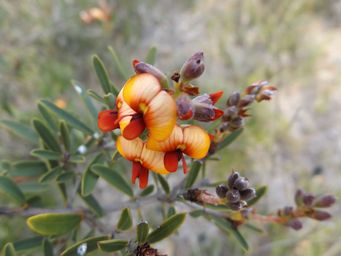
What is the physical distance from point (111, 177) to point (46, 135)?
1.19ft

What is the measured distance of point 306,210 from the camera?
1.67m

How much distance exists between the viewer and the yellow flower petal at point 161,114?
3.34ft

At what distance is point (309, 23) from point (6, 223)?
5.35 m

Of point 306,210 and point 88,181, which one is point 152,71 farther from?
point 306,210

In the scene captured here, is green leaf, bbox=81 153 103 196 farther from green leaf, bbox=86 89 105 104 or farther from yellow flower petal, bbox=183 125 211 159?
yellow flower petal, bbox=183 125 211 159

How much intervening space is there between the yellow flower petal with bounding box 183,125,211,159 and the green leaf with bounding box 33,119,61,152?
0.81 m

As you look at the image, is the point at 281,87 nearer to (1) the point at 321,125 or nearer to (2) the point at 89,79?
(1) the point at 321,125

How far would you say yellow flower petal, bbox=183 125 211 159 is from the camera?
113cm

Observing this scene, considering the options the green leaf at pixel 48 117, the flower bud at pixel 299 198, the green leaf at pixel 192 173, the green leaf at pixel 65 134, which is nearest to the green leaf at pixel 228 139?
the green leaf at pixel 192 173

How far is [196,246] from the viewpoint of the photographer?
387cm

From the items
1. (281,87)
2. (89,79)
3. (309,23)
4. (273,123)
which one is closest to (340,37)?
(309,23)

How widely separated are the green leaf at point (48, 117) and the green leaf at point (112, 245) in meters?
0.76

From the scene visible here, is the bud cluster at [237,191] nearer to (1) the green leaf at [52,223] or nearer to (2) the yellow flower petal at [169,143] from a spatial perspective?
(2) the yellow flower petal at [169,143]

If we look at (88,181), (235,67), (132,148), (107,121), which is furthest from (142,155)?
(235,67)
